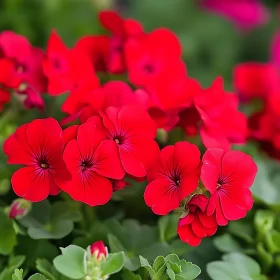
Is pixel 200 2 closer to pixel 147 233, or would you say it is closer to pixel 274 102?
pixel 274 102

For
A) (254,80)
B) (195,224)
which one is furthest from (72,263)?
(254,80)

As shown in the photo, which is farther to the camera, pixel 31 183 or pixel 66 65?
pixel 66 65

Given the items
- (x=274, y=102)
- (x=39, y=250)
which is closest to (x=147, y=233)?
(x=39, y=250)

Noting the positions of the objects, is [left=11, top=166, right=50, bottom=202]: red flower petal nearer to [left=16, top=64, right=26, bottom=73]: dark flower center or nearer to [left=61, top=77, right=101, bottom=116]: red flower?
[left=61, top=77, right=101, bottom=116]: red flower

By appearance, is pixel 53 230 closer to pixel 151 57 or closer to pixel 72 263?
pixel 72 263

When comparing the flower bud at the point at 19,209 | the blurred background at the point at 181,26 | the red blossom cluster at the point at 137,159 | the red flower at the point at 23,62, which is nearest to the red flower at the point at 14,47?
the red flower at the point at 23,62

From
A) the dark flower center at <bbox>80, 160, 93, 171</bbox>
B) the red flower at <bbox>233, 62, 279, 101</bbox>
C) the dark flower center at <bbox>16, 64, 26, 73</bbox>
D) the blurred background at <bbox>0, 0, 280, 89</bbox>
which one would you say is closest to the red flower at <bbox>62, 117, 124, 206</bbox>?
the dark flower center at <bbox>80, 160, 93, 171</bbox>
